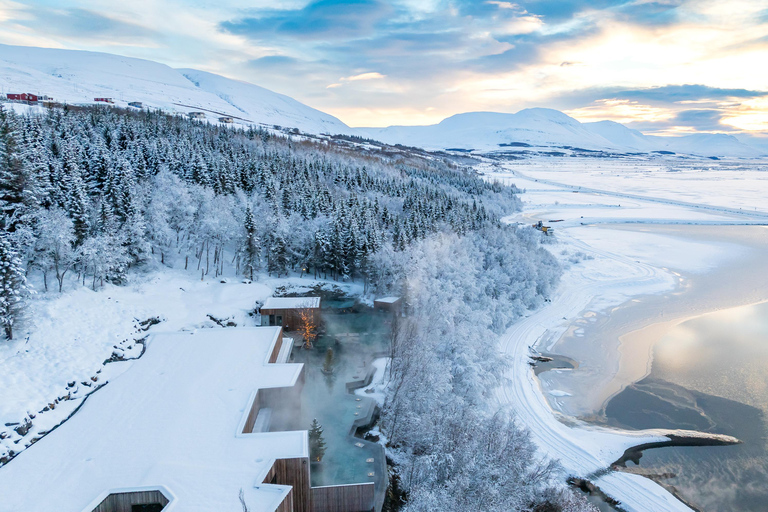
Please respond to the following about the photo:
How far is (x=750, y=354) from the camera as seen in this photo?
35781 millimetres

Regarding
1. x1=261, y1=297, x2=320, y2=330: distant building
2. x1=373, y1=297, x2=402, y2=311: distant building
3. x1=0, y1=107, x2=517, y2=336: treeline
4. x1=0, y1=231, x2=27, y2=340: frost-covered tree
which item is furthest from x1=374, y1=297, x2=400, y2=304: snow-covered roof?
x1=0, y1=231, x2=27, y2=340: frost-covered tree

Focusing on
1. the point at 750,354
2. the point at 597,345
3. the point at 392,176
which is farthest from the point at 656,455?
the point at 392,176

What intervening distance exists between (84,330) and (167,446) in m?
13.8

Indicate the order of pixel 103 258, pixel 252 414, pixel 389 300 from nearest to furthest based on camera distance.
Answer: pixel 252 414, pixel 103 258, pixel 389 300

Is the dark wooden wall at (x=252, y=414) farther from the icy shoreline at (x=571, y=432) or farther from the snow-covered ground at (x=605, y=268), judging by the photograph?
the snow-covered ground at (x=605, y=268)

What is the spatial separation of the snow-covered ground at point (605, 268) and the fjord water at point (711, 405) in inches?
76.5

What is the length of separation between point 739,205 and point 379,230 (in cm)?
11911

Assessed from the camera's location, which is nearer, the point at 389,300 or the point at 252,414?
the point at 252,414

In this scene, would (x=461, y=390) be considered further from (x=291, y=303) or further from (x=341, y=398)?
(x=291, y=303)

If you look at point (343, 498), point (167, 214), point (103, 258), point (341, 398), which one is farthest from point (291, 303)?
point (343, 498)

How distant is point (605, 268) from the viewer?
60562mm

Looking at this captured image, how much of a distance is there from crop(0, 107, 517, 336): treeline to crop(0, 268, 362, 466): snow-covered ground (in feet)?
6.73

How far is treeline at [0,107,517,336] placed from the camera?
31297mm

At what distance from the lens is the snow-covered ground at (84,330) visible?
793 inches
